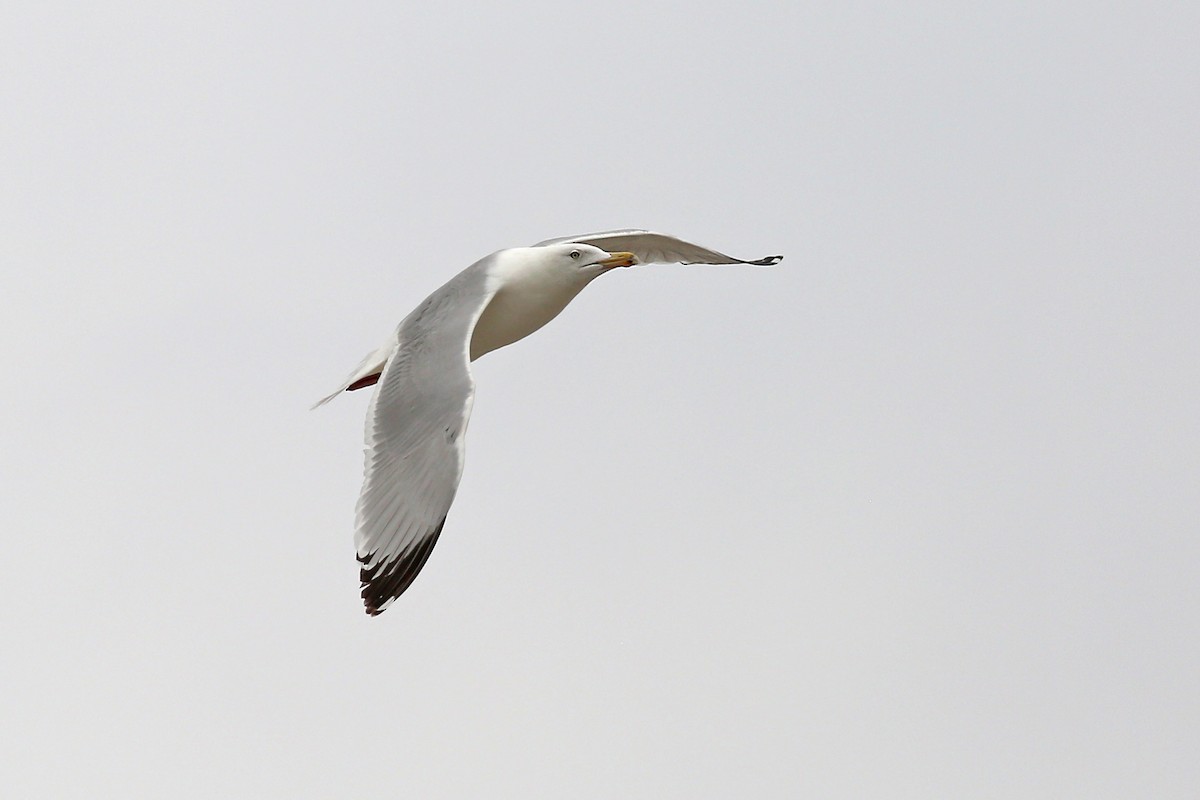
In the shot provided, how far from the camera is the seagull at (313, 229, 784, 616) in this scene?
18.8 feet

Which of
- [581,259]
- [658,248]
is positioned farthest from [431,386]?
[658,248]

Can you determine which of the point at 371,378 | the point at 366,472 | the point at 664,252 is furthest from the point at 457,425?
the point at 664,252

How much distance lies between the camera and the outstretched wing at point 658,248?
8.44 meters

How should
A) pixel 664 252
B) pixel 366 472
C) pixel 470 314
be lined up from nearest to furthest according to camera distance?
1. pixel 366 472
2. pixel 470 314
3. pixel 664 252

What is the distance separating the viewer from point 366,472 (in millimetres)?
6023

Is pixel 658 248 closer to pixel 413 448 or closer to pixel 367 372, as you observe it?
pixel 367 372

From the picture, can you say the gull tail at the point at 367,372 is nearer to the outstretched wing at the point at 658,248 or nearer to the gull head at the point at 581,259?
the gull head at the point at 581,259

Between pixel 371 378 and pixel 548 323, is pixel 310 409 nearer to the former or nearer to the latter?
pixel 371 378

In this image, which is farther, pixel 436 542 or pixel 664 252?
pixel 664 252

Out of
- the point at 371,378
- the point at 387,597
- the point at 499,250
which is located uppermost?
the point at 499,250

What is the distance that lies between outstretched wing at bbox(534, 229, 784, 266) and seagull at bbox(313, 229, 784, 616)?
A: 0.47 meters

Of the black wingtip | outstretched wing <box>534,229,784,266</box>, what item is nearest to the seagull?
the black wingtip

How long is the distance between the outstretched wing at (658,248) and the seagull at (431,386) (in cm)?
47

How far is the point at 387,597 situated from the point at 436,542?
0.26 metres
